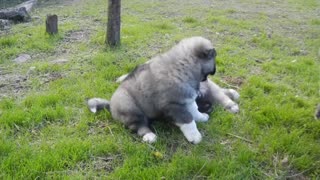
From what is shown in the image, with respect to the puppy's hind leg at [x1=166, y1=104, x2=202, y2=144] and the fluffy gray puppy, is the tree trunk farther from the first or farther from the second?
the puppy's hind leg at [x1=166, y1=104, x2=202, y2=144]

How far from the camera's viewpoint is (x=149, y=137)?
357cm

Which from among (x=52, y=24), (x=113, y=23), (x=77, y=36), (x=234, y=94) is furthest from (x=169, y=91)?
(x=52, y=24)

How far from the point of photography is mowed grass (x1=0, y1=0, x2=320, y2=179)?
3244mm

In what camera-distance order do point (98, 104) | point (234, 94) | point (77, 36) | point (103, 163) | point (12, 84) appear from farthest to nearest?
point (77, 36) → point (12, 84) → point (234, 94) → point (98, 104) → point (103, 163)

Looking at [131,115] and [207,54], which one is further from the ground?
[207,54]

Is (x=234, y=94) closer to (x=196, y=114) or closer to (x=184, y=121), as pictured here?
(x=196, y=114)

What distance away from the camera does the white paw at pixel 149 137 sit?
3.55 meters

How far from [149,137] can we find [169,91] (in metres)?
0.49

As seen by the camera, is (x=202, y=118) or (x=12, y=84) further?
(x=12, y=84)

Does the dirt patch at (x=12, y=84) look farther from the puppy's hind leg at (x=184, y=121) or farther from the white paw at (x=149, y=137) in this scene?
the puppy's hind leg at (x=184, y=121)

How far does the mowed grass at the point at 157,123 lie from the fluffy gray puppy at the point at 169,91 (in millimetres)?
139

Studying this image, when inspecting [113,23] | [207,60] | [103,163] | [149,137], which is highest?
[207,60]

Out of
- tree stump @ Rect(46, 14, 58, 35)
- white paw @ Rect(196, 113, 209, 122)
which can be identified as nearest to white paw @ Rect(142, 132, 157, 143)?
white paw @ Rect(196, 113, 209, 122)

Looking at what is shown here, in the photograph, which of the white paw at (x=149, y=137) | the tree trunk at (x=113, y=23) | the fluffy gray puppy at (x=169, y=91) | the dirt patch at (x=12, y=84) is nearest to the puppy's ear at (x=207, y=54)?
the fluffy gray puppy at (x=169, y=91)
